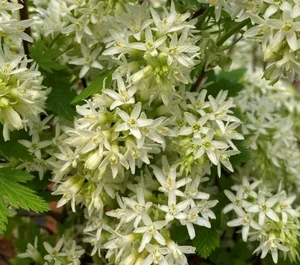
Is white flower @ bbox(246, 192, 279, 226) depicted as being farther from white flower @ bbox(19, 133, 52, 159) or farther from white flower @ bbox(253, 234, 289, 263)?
white flower @ bbox(19, 133, 52, 159)

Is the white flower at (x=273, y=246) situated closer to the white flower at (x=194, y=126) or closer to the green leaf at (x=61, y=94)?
the white flower at (x=194, y=126)

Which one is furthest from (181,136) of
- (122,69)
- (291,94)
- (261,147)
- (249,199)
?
(291,94)

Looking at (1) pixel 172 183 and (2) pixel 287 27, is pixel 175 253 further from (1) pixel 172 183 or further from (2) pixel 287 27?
(2) pixel 287 27

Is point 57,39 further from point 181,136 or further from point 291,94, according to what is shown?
point 291,94

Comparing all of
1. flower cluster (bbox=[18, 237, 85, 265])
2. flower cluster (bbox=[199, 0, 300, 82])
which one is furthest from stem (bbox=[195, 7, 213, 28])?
flower cluster (bbox=[18, 237, 85, 265])

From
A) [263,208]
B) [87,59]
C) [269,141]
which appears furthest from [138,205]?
[269,141]

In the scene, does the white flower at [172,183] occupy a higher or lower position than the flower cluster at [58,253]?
higher

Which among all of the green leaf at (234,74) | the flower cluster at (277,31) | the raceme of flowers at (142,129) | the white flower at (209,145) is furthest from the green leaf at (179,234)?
the green leaf at (234,74)
